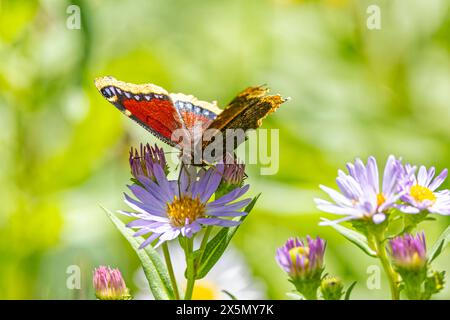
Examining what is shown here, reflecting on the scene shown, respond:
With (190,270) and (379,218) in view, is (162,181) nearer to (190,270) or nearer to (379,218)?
(190,270)

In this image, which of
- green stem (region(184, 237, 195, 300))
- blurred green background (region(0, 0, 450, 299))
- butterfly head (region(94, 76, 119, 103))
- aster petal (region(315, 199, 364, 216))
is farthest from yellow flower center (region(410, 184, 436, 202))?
blurred green background (region(0, 0, 450, 299))

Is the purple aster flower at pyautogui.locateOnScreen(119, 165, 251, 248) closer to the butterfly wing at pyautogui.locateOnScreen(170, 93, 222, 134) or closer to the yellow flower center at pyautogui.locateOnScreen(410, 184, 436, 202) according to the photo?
the butterfly wing at pyautogui.locateOnScreen(170, 93, 222, 134)

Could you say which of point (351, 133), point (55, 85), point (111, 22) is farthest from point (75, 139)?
point (351, 133)

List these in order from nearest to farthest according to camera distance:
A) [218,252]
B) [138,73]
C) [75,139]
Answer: [218,252] < [75,139] < [138,73]

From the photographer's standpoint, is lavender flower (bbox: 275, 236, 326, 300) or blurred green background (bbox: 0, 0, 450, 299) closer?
lavender flower (bbox: 275, 236, 326, 300)

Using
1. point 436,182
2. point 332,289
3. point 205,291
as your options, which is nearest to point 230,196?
point 332,289

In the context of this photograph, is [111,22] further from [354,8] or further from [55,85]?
[354,8]
